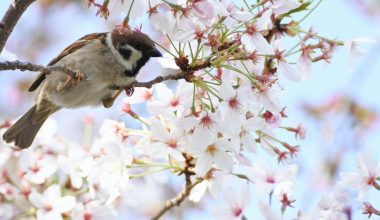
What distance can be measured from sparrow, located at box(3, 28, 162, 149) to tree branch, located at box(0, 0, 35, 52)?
140 centimetres

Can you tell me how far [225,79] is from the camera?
2.40m

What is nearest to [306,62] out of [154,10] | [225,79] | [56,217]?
[225,79]

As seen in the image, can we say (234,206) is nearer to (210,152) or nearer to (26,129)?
(210,152)

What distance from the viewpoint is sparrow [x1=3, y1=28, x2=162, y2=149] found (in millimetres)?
3662

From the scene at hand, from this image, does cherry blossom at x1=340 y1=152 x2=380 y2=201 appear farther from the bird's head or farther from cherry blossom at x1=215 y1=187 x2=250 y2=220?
the bird's head

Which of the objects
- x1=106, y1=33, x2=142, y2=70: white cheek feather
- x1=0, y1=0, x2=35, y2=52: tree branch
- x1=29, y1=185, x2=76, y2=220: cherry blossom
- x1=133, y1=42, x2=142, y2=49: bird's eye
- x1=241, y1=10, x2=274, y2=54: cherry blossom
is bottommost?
x1=29, y1=185, x2=76, y2=220: cherry blossom

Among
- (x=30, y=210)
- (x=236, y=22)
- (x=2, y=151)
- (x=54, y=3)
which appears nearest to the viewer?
(x=236, y=22)

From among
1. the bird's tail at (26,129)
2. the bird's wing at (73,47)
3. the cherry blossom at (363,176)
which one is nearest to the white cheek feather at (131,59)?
the bird's wing at (73,47)

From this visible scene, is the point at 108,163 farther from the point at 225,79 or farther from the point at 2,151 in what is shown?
the point at 2,151

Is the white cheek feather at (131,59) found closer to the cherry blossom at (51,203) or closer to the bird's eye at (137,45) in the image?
the bird's eye at (137,45)

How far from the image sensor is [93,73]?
3670mm

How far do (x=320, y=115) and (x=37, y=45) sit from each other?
11.4ft

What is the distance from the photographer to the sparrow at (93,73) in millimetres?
3662

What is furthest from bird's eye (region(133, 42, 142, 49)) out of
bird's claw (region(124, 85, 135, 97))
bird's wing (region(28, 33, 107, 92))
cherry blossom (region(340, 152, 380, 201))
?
cherry blossom (region(340, 152, 380, 201))
